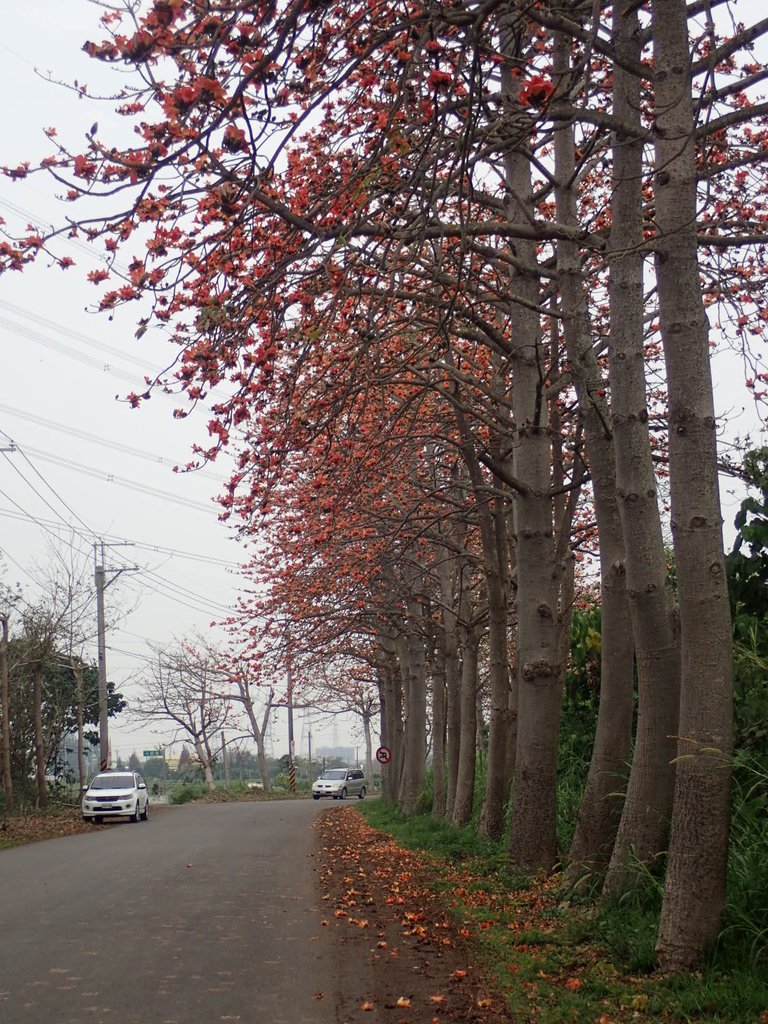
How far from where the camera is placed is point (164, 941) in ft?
28.2

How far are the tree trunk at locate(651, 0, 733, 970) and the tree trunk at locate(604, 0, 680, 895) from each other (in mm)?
633

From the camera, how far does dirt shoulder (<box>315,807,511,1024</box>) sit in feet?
20.2

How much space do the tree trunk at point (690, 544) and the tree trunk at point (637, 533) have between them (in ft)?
2.08

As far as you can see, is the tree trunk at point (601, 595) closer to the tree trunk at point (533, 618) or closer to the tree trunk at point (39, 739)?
the tree trunk at point (533, 618)

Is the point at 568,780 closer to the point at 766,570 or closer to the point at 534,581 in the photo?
the point at 534,581

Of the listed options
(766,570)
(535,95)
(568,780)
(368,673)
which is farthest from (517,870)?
(368,673)

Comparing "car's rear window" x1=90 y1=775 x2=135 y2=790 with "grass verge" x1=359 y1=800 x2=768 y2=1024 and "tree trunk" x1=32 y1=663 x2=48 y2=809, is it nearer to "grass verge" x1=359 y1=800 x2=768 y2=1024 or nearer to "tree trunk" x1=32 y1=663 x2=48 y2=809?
"tree trunk" x1=32 y1=663 x2=48 y2=809

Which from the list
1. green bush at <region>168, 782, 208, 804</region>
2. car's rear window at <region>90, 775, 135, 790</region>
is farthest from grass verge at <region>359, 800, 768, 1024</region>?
green bush at <region>168, 782, 208, 804</region>

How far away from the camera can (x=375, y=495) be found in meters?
16.2

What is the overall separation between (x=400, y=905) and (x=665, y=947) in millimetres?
4447

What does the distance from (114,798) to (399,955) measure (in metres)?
23.3

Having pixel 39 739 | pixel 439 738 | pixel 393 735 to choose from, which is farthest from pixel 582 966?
pixel 393 735

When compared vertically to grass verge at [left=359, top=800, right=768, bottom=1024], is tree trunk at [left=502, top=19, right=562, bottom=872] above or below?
above

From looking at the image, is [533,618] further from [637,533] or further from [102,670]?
[102,670]
